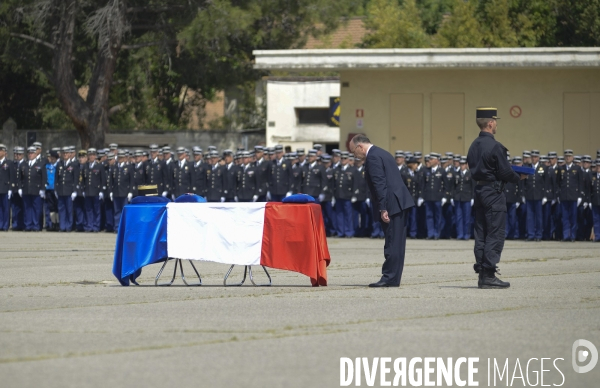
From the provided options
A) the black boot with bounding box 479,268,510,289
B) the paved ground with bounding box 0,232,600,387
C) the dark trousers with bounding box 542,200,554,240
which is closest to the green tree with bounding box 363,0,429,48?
the dark trousers with bounding box 542,200,554,240

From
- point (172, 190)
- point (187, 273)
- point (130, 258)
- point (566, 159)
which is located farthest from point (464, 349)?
point (172, 190)

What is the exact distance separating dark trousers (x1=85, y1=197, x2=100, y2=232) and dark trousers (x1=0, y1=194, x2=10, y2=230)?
2.01 meters

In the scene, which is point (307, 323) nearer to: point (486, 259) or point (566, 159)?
point (486, 259)

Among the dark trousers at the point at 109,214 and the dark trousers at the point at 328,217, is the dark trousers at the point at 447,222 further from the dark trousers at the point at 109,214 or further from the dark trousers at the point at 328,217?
the dark trousers at the point at 109,214

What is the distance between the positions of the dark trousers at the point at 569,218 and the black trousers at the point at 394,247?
11.9 meters

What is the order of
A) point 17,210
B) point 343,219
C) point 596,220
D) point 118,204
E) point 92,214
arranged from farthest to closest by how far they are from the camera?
point 17,210 < point 92,214 < point 118,204 < point 343,219 < point 596,220

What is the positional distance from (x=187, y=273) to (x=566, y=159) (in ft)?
38.3

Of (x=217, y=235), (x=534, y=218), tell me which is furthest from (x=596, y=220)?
(x=217, y=235)

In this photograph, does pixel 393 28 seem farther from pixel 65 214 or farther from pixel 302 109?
pixel 65 214

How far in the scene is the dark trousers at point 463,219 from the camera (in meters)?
23.7

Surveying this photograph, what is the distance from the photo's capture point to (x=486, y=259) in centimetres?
1159

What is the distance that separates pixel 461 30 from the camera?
4162 cm

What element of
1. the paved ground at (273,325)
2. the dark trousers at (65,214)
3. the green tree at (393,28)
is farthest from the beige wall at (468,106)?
the green tree at (393,28)

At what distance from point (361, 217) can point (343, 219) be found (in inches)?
18.0
